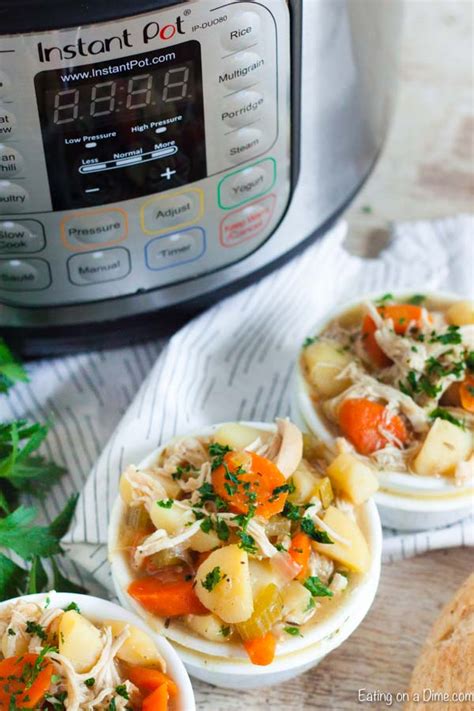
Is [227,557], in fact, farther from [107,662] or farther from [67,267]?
[67,267]

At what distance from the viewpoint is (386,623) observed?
1.03 metres

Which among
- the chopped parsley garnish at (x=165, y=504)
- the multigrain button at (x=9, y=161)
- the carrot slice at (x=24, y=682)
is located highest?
the multigrain button at (x=9, y=161)

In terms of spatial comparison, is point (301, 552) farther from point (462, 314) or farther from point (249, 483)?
point (462, 314)

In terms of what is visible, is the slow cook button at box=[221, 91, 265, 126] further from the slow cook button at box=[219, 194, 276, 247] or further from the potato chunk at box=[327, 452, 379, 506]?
the potato chunk at box=[327, 452, 379, 506]

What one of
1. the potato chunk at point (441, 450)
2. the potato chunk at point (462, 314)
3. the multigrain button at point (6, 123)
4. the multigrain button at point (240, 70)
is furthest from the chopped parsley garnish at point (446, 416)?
the multigrain button at point (6, 123)

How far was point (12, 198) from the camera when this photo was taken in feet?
3.22

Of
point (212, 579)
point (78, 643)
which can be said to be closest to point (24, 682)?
point (78, 643)

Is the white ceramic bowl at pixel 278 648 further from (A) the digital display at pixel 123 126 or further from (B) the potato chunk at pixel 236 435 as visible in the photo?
(A) the digital display at pixel 123 126

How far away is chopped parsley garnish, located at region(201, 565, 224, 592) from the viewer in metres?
0.87

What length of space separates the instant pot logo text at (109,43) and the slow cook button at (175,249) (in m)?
0.23

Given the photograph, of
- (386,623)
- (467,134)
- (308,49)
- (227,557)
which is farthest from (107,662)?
(467,134)

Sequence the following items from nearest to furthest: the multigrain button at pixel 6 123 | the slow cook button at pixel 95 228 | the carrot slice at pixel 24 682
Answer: the carrot slice at pixel 24 682
the multigrain button at pixel 6 123
the slow cook button at pixel 95 228

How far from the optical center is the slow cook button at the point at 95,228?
1011 mm

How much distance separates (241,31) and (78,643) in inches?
21.4
